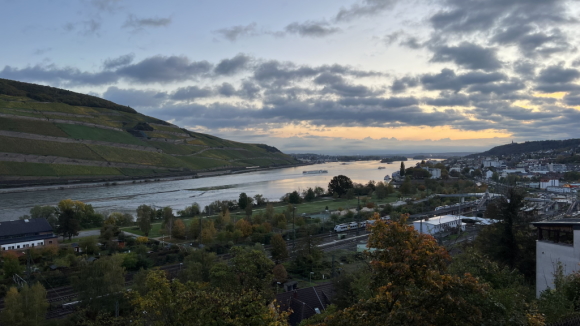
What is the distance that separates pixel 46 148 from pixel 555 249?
55.7m

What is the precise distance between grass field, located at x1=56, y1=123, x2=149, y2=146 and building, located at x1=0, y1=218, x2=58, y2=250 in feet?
146

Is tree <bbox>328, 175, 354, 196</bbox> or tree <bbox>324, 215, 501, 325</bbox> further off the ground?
tree <bbox>324, 215, 501, 325</bbox>

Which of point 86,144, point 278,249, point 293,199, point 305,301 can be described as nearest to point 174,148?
point 86,144

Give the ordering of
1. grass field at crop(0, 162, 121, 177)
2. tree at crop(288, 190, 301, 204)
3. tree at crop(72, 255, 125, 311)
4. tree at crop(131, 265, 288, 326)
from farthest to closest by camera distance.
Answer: grass field at crop(0, 162, 121, 177) → tree at crop(288, 190, 301, 204) → tree at crop(72, 255, 125, 311) → tree at crop(131, 265, 288, 326)

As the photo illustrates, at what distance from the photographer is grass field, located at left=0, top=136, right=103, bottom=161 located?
46.2 m

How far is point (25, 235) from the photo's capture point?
1616 cm

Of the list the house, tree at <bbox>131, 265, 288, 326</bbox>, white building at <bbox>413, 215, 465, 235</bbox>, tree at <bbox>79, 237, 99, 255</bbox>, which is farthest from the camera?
white building at <bbox>413, 215, 465, 235</bbox>

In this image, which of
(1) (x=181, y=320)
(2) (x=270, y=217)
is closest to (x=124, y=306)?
(1) (x=181, y=320)

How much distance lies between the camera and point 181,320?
11.8ft

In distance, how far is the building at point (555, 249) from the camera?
716cm

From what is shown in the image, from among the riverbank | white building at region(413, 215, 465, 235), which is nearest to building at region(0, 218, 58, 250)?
white building at region(413, 215, 465, 235)

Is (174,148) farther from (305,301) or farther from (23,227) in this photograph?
(305,301)

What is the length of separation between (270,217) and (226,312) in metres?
18.6

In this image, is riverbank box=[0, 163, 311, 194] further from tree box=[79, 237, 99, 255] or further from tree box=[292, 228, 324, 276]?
tree box=[292, 228, 324, 276]
